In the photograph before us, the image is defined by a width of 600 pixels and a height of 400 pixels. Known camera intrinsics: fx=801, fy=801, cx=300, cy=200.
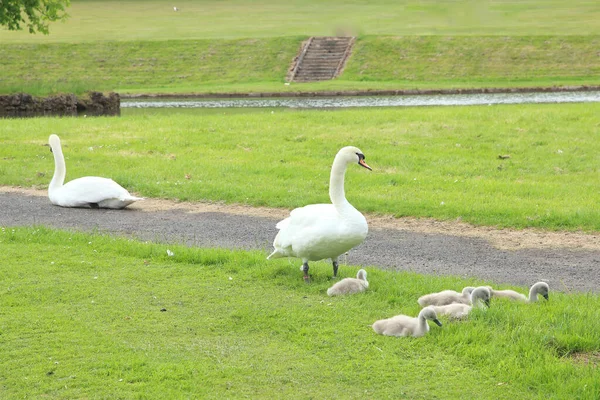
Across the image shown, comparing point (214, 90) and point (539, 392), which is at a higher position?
point (539, 392)

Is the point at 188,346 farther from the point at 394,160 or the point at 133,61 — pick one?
the point at 133,61

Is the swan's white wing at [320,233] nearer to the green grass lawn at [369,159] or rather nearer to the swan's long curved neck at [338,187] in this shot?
the swan's long curved neck at [338,187]

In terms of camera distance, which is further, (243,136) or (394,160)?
(243,136)

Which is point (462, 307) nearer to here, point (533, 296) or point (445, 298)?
point (445, 298)

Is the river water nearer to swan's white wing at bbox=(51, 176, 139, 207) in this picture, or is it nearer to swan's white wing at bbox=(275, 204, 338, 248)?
swan's white wing at bbox=(51, 176, 139, 207)

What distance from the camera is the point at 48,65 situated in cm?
5541

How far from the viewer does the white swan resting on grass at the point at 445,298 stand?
8281 millimetres

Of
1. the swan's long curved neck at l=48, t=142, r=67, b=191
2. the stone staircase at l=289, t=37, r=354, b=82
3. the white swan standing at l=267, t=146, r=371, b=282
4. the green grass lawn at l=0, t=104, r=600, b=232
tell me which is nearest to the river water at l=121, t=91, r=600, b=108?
the green grass lawn at l=0, t=104, r=600, b=232

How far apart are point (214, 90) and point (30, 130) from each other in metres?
23.5

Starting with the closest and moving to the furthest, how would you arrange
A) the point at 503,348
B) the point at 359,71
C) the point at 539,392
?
the point at 539,392
the point at 503,348
the point at 359,71

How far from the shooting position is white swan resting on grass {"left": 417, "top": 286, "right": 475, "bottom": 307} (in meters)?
8.28

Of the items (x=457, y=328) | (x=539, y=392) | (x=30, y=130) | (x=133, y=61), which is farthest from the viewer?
(x=133, y=61)

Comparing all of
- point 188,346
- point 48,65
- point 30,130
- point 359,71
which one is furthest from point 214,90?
point 188,346

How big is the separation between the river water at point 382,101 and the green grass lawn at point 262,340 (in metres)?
26.4
